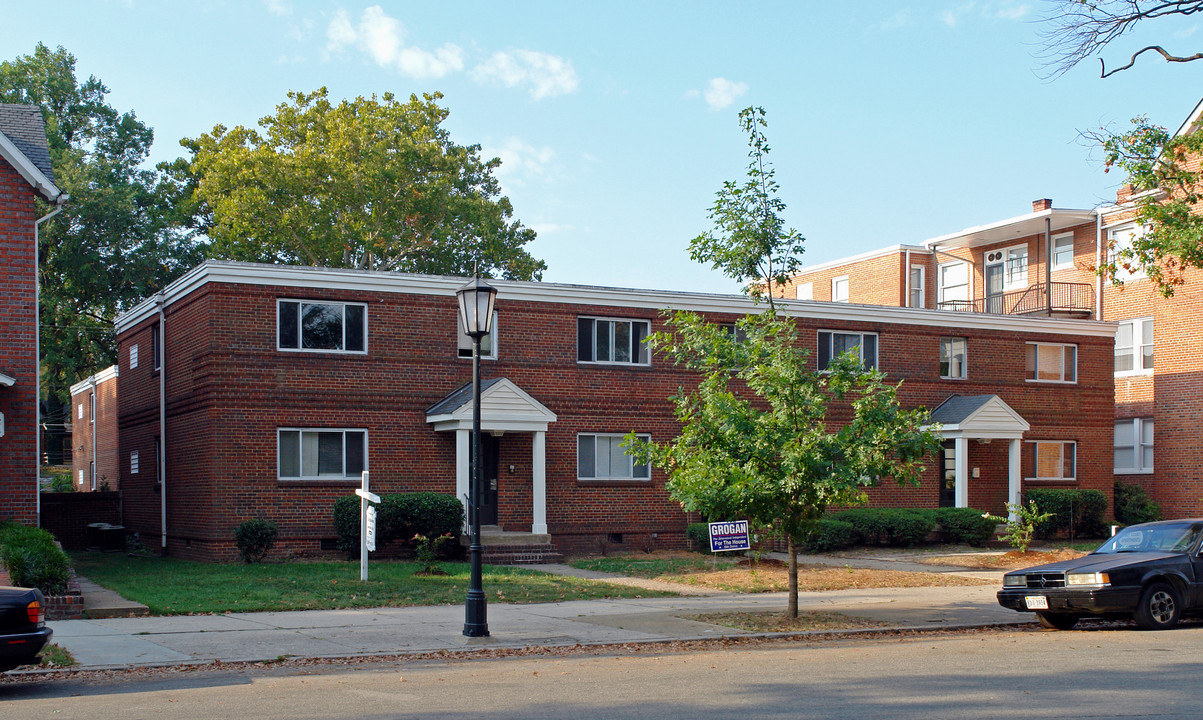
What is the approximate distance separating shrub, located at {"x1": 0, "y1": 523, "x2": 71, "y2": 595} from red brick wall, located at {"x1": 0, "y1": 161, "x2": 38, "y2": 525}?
14.8 ft

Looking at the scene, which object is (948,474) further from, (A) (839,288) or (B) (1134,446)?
(A) (839,288)

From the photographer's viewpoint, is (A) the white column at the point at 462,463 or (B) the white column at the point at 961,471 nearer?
(A) the white column at the point at 462,463

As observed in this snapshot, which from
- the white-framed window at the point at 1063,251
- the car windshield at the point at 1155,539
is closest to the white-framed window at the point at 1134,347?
the white-framed window at the point at 1063,251

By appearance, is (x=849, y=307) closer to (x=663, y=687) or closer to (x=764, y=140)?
(x=764, y=140)

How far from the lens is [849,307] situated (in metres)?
28.9

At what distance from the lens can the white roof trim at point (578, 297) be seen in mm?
23562

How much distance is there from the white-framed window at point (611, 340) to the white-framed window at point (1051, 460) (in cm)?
1174

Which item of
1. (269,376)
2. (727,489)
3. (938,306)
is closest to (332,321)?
(269,376)

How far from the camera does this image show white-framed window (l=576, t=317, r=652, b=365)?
26.6 metres

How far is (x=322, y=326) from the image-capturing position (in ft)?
79.3

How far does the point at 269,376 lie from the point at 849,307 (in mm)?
14417

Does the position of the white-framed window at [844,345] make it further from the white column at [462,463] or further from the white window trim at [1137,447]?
the white window trim at [1137,447]

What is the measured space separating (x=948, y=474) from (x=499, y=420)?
13.2 m

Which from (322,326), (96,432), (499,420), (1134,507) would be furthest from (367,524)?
(1134,507)
